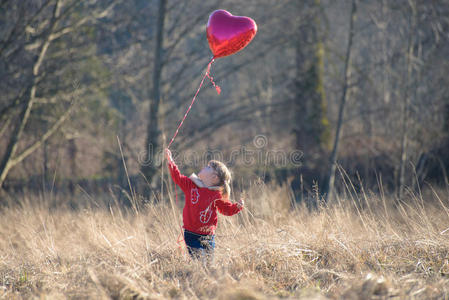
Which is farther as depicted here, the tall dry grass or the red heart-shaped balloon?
the red heart-shaped balloon

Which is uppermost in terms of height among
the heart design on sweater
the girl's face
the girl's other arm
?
the girl's face

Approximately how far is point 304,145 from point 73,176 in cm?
655

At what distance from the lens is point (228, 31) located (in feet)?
14.0

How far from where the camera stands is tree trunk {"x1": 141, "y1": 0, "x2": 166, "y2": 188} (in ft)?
28.2

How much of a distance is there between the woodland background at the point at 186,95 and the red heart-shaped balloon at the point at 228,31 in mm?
2844

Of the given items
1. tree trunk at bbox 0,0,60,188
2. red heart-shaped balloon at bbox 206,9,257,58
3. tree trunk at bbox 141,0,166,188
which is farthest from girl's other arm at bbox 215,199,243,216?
tree trunk at bbox 141,0,166,188

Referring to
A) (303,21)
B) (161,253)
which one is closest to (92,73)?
(303,21)

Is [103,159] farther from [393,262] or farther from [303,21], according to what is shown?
[393,262]

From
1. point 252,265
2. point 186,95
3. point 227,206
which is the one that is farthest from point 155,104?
point 252,265

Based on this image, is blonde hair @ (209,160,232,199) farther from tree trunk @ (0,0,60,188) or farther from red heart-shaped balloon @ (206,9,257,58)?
tree trunk @ (0,0,60,188)

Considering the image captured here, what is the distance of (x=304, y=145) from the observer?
1136 centimetres

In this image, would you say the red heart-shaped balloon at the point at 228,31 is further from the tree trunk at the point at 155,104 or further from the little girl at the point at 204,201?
the tree trunk at the point at 155,104

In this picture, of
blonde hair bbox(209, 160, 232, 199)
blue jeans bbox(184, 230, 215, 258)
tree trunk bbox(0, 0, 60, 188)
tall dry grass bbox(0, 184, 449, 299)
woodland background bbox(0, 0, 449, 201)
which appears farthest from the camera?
woodland background bbox(0, 0, 449, 201)

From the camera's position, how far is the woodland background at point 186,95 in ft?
25.1
